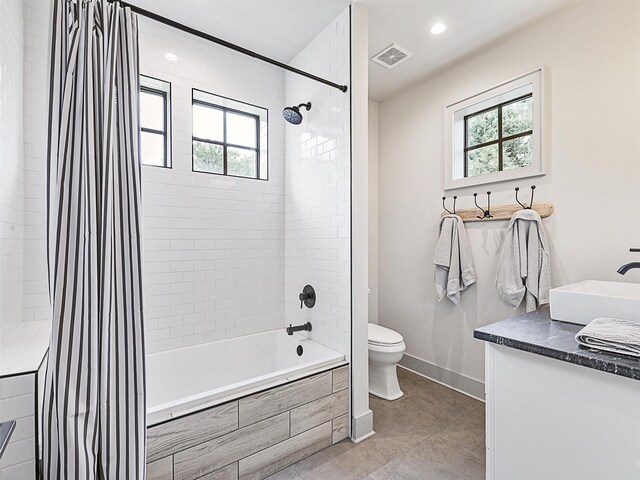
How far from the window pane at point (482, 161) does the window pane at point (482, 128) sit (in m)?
0.07

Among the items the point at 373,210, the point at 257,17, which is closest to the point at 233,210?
the point at 257,17

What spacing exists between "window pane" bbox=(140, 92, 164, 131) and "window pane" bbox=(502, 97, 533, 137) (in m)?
2.53

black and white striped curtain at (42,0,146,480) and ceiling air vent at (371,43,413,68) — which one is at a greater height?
ceiling air vent at (371,43,413,68)

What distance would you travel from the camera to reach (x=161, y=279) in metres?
2.27

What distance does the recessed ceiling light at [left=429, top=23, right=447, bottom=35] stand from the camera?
2215 millimetres

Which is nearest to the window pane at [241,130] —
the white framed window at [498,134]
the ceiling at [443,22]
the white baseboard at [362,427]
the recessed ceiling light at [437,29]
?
the ceiling at [443,22]

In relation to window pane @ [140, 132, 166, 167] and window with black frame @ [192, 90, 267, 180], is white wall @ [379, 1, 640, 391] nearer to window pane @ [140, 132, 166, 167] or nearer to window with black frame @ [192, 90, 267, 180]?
window with black frame @ [192, 90, 267, 180]

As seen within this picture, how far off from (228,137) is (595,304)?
2.53m

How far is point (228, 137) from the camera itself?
2.64 meters

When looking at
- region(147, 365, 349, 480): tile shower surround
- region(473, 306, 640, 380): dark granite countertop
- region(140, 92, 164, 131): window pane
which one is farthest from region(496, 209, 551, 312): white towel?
region(140, 92, 164, 131): window pane

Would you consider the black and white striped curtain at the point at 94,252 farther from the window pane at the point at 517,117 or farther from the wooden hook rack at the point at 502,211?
the window pane at the point at 517,117

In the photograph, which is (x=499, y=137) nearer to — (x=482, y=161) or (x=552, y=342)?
(x=482, y=161)

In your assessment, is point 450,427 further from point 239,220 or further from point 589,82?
point 589,82

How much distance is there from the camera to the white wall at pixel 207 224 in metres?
2.26
